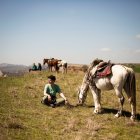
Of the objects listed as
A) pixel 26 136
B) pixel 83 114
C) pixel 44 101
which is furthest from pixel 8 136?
pixel 44 101

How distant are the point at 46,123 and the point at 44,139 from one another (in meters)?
1.64

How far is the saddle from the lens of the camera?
10109 mm

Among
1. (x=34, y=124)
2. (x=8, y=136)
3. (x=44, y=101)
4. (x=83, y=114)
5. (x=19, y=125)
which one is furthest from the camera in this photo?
(x=44, y=101)

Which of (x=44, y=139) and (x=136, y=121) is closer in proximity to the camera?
(x=44, y=139)

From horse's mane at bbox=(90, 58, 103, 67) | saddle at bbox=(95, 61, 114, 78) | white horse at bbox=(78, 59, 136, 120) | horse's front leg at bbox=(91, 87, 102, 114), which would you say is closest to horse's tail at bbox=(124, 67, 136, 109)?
white horse at bbox=(78, 59, 136, 120)

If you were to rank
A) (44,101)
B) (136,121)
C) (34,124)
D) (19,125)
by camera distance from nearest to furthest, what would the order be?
(19,125) < (34,124) < (136,121) < (44,101)

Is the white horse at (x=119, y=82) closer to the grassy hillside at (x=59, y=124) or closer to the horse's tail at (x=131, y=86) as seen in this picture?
the horse's tail at (x=131, y=86)

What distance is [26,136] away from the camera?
7227 millimetres

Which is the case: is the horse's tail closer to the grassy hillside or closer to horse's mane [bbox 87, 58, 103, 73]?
the grassy hillside

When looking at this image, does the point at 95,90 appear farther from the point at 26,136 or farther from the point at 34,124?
the point at 26,136

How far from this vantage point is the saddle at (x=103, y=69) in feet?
33.2

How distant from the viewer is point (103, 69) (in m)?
10.5

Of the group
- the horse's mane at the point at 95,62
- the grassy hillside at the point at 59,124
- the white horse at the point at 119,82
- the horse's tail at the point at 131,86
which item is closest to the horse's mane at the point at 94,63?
the horse's mane at the point at 95,62

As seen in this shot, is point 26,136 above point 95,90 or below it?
below
